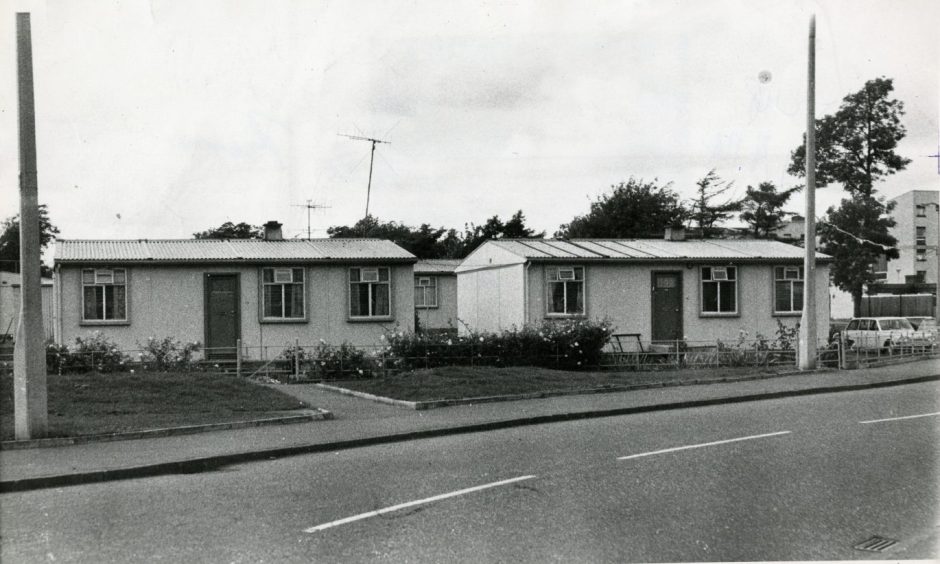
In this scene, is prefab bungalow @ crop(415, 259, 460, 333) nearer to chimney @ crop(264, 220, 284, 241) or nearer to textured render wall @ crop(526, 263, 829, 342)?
→ chimney @ crop(264, 220, 284, 241)

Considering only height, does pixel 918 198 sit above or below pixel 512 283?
above

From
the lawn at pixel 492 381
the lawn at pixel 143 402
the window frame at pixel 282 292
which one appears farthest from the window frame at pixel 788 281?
the lawn at pixel 143 402

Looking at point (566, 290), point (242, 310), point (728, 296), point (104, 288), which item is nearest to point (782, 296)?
point (728, 296)

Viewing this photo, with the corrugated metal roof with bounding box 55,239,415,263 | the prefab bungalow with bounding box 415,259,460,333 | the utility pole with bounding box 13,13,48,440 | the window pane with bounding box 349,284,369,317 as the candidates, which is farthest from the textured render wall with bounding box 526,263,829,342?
the utility pole with bounding box 13,13,48,440

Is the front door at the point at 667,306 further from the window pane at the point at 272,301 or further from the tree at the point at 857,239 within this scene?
the tree at the point at 857,239

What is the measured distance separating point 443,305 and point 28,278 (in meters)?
24.6

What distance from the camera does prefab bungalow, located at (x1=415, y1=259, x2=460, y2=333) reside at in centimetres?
3428

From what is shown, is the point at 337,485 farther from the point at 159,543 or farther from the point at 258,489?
the point at 159,543

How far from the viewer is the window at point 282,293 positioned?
76.1 ft

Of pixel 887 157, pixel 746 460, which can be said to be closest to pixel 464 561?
pixel 746 460

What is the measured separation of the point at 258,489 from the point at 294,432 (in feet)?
11.6

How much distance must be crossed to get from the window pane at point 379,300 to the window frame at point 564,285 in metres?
4.62

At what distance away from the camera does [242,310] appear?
23.0 metres

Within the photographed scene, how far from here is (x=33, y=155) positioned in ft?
34.2
